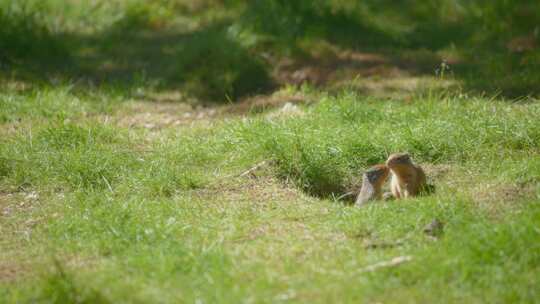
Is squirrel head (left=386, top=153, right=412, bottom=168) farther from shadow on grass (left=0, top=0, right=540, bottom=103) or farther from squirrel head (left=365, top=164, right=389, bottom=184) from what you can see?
shadow on grass (left=0, top=0, right=540, bottom=103)

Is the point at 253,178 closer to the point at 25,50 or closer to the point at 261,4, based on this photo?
the point at 261,4

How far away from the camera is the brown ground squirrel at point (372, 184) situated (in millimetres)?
Result: 5574

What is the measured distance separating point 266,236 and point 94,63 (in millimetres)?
5611

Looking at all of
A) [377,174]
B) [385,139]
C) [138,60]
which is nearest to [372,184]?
[377,174]

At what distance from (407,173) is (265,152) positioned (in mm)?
1177

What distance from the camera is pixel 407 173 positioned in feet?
18.2

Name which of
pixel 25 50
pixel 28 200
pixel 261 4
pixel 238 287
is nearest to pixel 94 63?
pixel 25 50

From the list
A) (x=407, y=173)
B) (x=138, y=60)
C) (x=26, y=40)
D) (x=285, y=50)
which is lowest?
(x=138, y=60)

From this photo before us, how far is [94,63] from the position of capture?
9.93 m

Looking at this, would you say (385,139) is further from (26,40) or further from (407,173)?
(26,40)

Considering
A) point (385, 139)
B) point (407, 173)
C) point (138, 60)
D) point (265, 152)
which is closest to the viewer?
point (407, 173)

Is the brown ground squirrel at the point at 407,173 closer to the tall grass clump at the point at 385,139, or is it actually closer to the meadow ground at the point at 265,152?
the meadow ground at the point at 265,152

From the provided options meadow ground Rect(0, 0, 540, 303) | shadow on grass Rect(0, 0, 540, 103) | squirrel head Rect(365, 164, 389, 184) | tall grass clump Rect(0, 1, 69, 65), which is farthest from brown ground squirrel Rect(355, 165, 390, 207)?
tall grass clump Rect(0, 1, 69, 65)

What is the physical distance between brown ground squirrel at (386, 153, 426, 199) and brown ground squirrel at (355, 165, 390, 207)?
7cm
